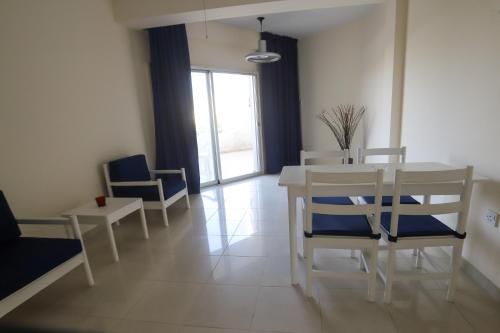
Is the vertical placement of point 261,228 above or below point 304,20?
below

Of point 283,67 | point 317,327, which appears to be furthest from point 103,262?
point 283,67

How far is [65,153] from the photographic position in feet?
8.22

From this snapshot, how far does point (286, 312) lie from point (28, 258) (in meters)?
1.65

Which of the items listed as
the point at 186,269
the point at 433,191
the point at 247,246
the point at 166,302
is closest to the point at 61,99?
the point at 186,269

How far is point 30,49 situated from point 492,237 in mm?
3833

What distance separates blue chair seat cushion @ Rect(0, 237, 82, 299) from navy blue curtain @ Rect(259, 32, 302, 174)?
3.75 m

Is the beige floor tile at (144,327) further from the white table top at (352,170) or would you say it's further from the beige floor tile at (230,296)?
the white table top at (352,170)

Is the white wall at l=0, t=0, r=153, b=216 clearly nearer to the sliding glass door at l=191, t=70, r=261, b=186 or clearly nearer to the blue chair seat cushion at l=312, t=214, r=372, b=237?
the sliding glass door at l=191, t=70, r=261, b=186

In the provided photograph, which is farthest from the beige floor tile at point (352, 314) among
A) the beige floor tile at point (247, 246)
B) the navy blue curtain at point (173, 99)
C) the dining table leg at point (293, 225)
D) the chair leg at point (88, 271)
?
the navy blue curtain at point (173, 99)

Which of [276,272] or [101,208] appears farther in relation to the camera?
[101,208]

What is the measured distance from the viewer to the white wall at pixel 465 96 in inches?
63.1

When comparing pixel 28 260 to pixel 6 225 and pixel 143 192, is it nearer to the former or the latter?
pixel 6 225

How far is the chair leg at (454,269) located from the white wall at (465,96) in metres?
0.30

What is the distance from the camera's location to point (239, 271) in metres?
2.03
